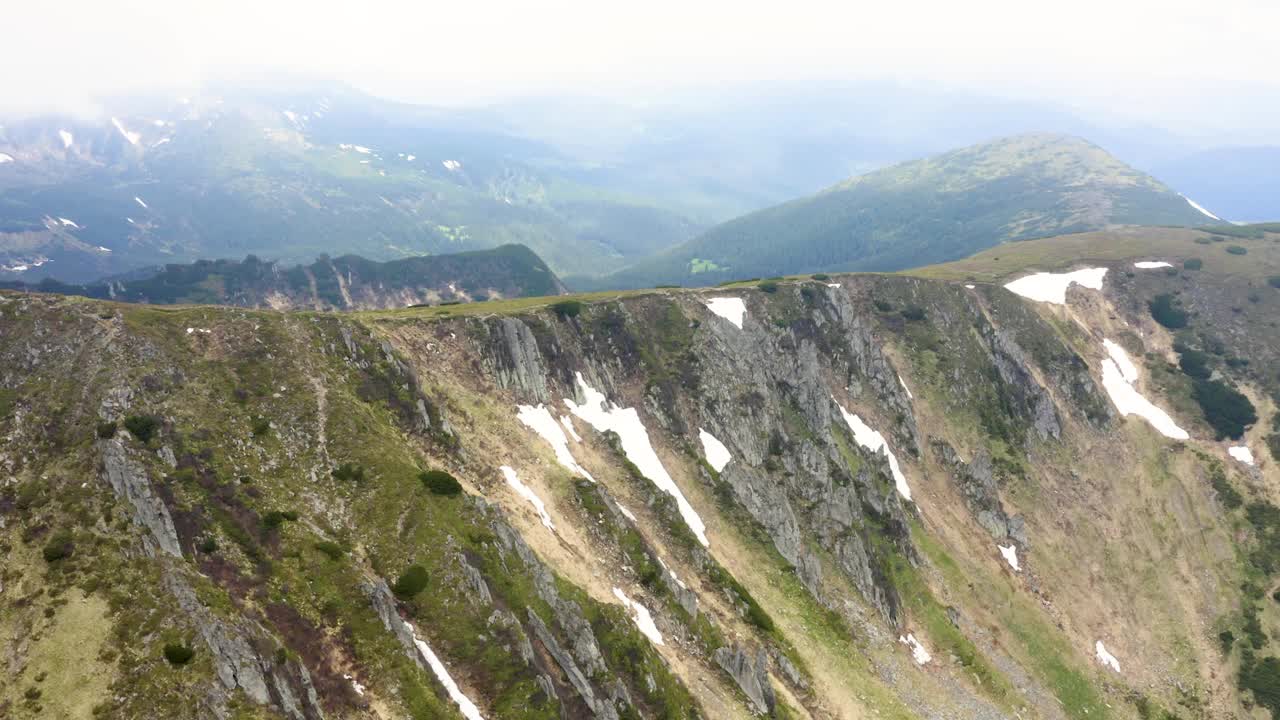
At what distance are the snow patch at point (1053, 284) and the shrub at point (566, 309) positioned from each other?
90.7m

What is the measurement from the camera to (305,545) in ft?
136

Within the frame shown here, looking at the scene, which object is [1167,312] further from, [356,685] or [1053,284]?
[356,685]

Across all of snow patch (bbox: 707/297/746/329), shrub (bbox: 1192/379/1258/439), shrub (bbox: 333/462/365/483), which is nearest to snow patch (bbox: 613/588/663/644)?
shrub (bbox: 333/462/365/483)

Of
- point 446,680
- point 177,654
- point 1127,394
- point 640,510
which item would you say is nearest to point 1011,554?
point 1127,394

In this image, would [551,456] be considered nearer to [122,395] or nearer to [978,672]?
[122,395]

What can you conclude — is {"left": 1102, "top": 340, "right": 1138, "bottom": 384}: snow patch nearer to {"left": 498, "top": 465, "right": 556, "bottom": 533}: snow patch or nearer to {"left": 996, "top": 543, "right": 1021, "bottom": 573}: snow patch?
{"left": 996, "top": 543, "right": 1021, "bottom": 573}: snow patch

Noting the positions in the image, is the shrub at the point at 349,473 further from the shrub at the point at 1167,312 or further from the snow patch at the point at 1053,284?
the shrub at the point at 1167,312

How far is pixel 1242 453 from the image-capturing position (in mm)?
99375

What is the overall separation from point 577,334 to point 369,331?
27.2 metres

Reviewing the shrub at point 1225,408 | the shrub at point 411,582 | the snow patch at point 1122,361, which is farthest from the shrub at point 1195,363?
the shrub at point 411,582

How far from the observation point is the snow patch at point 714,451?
76562 mm

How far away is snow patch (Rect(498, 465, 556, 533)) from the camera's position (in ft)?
188

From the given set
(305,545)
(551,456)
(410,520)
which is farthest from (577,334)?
(305,545)

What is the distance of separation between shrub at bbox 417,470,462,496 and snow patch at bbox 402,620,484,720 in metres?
11.4
